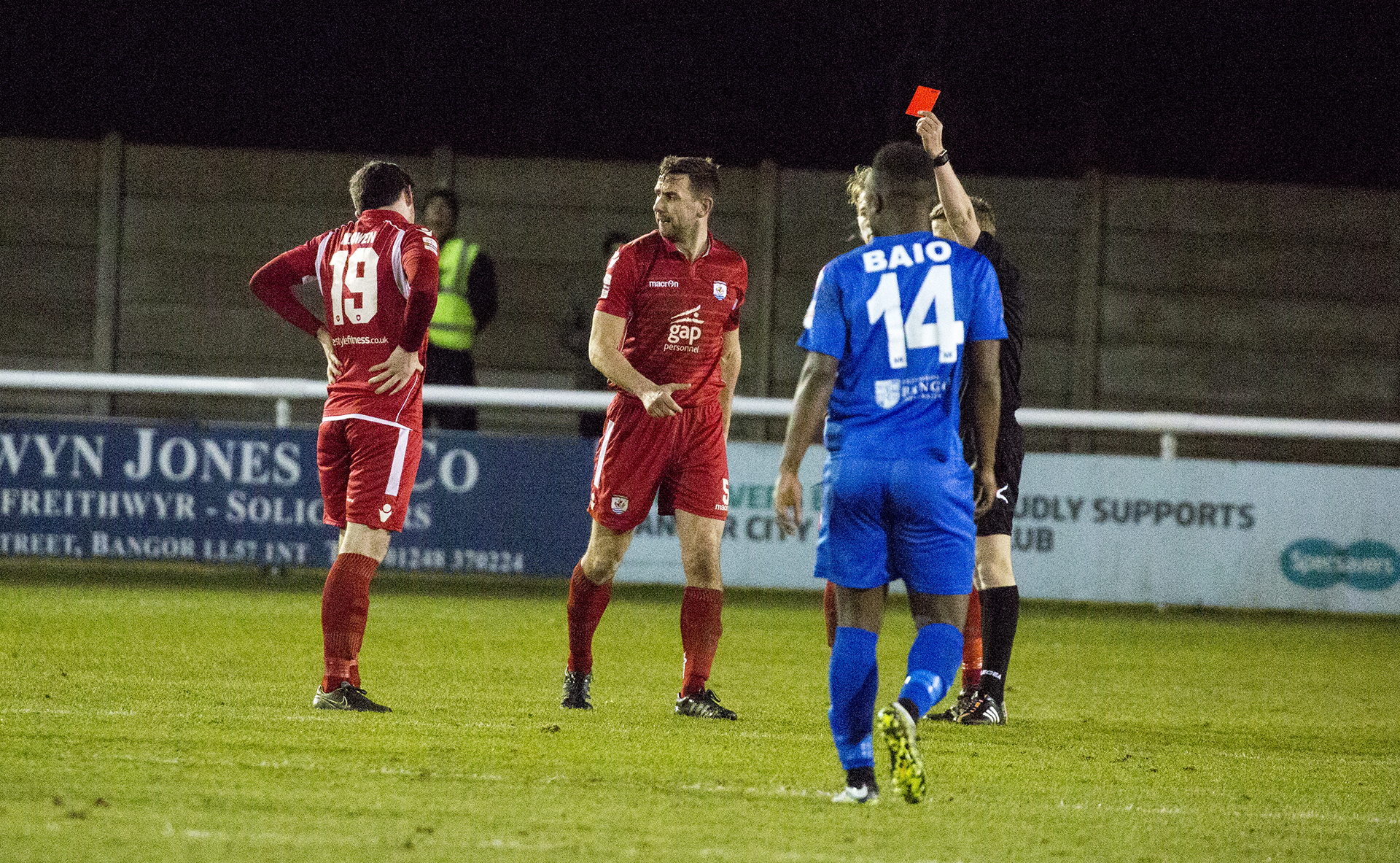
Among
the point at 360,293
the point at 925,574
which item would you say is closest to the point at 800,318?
the point at 360,293

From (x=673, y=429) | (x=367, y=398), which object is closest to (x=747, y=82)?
(x=673, y=429)

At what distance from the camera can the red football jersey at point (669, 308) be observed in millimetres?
6410

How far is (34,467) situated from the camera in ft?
35.8

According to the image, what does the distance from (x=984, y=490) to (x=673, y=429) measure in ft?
5.93

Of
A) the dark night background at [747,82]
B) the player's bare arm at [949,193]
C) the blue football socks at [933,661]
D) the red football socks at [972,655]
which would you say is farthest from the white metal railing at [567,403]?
the blue football socks at [933,661]

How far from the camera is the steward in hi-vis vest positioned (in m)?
11.8

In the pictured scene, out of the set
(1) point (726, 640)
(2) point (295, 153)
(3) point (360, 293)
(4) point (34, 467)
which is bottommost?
(1) point (726, 640)

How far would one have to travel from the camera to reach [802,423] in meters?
4.62

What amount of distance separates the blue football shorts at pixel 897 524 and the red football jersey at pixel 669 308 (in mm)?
1805

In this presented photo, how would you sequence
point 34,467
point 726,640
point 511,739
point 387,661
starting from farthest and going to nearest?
point 34,467, point 726,640, point 387,661, point 511,739

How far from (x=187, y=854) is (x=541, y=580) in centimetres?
802

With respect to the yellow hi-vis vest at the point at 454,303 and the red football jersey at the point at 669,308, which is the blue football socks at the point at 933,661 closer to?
the red football jersey at the point at 669,308

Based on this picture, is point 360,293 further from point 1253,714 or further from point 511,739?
point 1253,714

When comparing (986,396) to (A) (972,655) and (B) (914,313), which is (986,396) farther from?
(A) (972,655)
